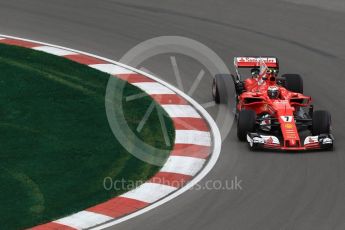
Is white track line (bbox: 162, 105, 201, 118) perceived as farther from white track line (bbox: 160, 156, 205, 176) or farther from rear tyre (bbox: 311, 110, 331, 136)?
rear tyre (bbox: 311, 110, 331, 136)

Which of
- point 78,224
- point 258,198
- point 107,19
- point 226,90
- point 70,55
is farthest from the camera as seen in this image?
point 107,19

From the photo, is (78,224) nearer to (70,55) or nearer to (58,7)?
(70,55)

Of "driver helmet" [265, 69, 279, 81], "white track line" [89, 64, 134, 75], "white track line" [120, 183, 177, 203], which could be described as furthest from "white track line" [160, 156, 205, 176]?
"white track line" [89, 64, 134, 75]

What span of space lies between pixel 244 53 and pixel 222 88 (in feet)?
11.7

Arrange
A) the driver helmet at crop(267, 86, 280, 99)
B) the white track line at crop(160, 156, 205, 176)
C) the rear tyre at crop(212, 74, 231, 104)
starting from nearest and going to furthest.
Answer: the white track line at crop(160, 156, 205, 176), the driver helmet at crop(267, 86, 280, 99), the rear tyre at crop(212, 74, 231, 104)

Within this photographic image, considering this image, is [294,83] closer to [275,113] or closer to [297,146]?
[275,113]

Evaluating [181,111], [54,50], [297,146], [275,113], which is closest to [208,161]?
[297,146]

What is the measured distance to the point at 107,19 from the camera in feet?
80.9

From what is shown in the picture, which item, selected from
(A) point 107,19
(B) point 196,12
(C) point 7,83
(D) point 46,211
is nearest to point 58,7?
(A) point 107,19

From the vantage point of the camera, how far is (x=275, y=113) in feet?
58.5

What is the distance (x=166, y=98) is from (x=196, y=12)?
5973 millimetres

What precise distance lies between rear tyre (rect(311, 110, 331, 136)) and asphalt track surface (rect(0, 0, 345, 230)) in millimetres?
395

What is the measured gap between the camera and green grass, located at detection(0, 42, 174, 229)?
49.4 feet

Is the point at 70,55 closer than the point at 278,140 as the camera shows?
No
